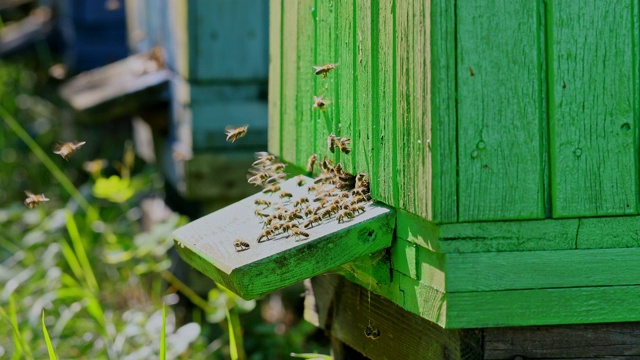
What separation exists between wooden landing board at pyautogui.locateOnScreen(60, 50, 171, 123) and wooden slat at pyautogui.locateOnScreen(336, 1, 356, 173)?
3271 mm

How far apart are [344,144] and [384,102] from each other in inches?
12.5

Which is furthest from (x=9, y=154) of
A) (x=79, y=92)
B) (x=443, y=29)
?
(x=443, y=29)

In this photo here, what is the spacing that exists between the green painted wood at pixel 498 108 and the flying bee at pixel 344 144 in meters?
0.61

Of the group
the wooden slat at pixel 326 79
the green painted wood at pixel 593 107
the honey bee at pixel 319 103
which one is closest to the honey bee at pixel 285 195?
the wooden slat at pixel 326 79

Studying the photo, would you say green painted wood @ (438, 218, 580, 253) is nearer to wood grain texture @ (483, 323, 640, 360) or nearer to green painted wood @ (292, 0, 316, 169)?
wood grain texture @ (483, 323, 640, 360)

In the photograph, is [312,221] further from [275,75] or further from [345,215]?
[275,75]

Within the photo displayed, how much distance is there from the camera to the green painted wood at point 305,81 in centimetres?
334

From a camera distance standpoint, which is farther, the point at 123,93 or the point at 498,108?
the point at 123,93

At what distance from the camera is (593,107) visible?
2.46 m

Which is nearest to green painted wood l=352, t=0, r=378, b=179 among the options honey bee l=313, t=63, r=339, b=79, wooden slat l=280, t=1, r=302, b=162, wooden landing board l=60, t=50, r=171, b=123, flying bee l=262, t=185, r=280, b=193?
honey bee l=313, t=63, r=339, b=79

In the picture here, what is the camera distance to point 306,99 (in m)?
3.41

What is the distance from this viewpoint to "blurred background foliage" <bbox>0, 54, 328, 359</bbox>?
4.52 meters

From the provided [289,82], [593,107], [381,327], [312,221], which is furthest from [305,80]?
[593,107]

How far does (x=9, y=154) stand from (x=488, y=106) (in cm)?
765
